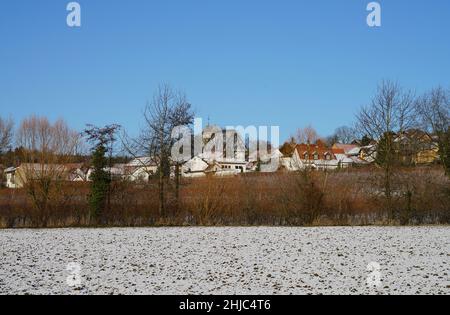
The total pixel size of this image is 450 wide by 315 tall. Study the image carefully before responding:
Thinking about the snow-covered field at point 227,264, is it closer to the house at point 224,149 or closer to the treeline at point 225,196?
the treeline at point 225,196

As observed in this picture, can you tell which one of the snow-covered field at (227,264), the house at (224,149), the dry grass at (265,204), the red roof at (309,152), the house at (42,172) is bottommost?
the snow-covered field at (227,264)

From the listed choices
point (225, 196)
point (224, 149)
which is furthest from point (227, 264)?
point (224, 149)

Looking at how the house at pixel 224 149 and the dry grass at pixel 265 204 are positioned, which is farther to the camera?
the house at pixel 224 149

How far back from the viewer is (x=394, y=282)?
1045 centimetres

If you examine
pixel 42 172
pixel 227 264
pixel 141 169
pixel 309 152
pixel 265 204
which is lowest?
pixel 227 264

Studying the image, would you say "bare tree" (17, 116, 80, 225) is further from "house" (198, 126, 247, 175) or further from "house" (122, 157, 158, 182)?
"house" (198, 126, 247, 175)

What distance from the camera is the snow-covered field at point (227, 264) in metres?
10.1

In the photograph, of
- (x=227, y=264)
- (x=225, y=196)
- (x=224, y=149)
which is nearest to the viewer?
(x=227, y=264)

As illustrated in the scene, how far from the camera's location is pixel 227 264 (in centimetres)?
1296

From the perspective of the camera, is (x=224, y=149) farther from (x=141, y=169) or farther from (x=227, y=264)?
(x=227, y=264)

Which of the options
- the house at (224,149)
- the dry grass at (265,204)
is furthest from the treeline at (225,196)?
the house at (224,149)

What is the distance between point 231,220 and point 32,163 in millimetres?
15757
